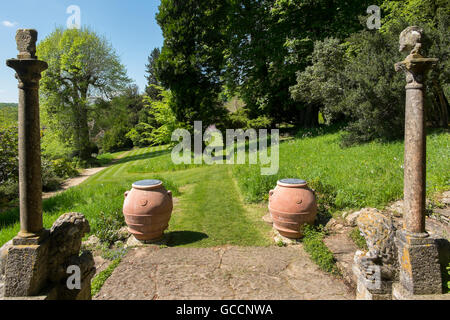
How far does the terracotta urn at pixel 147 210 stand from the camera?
18.3 ft

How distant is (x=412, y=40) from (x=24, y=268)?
187 inches

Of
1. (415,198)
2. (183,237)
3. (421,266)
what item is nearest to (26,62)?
(183,237)

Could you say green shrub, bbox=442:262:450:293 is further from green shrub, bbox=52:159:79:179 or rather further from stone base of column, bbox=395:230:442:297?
green shrub, bbox=52:159:79:179

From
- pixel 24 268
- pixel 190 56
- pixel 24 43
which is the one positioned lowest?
pixel 24 268

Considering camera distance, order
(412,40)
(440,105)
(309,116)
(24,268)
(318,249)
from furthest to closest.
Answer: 1. (309,116)
2. (440,105)
3. (318,249)
4. (412,40)
5. (24,268)

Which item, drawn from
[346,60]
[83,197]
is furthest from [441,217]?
[346,60]

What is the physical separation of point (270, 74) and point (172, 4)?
7088 millimetres

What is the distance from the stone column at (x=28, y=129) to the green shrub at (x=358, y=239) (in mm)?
4634

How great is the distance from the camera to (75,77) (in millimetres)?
22391

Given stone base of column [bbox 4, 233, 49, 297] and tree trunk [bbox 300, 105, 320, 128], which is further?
tree trunk [bbox 300, 105, 320, 128]

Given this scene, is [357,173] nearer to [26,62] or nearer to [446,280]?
[446,280]

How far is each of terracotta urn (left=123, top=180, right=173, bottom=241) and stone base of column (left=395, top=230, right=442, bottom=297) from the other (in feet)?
12.8

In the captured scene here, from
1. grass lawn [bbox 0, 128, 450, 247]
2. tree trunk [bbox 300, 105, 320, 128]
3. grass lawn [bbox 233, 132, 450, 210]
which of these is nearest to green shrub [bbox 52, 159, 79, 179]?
grass lawn [bbox 0, 128, 450, 247]

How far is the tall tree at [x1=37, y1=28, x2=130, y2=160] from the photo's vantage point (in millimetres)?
21797
